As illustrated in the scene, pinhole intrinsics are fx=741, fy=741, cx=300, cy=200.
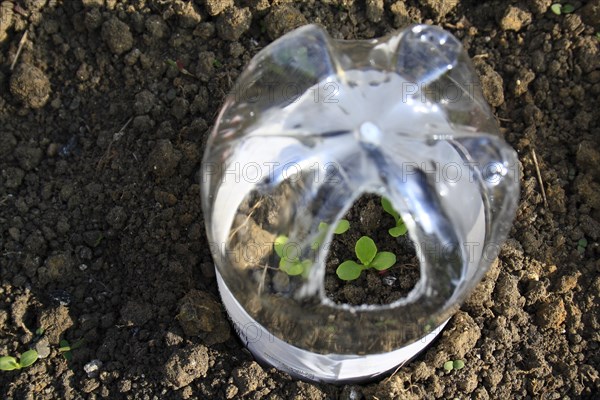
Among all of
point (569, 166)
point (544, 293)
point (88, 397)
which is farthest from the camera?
point (569, 166)

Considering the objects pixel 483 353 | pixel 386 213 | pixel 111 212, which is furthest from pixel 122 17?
pixel 483 353

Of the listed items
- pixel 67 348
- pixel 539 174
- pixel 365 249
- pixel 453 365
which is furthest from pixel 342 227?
pixel 67 348

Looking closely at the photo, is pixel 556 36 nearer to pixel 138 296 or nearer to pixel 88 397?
pixel 138 296

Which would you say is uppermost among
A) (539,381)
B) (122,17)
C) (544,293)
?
(122,17)

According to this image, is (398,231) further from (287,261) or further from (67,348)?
(67,348)

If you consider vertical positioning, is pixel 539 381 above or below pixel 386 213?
below

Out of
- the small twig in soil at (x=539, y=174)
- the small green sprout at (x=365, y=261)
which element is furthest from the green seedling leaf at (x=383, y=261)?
the small twig in soil at (x=539, y=174)
